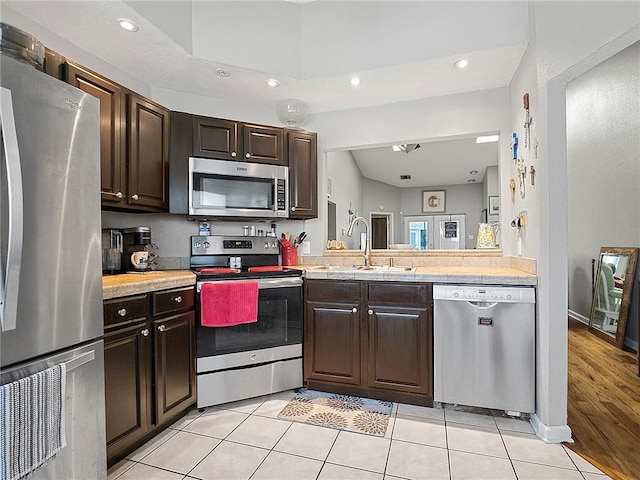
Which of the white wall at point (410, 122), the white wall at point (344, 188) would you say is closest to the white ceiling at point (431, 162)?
the white wall at point (344, 188)

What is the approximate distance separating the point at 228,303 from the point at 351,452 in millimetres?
1153

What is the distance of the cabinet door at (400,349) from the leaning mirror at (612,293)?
274 centimetres

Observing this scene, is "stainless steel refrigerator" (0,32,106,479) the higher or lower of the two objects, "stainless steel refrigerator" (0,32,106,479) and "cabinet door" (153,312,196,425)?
the higher

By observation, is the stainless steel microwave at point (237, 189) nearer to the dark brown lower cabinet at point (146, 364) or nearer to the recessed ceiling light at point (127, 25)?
the dark brown lower cabinet at point (146, 364)

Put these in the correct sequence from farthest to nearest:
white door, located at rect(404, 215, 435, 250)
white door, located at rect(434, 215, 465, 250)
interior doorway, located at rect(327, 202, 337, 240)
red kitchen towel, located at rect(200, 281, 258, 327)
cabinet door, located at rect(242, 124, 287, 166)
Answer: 1. white door, located at rect(404, 215, 435, 250)
2. white door, located at rect(434, 215, 465, 250)
3. interior doorway, located at rect(327, 202, 337, 240)
4. cabinet door, located at rect(242, 124, 287, 166)
5. red kitchen towel, located at rect(200, 281, 258, 327)

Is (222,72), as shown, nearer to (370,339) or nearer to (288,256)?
(288,256)

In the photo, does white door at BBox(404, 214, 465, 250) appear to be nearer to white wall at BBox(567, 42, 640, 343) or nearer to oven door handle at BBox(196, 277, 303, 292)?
white wall at BBox(567, 42, 640, 343)

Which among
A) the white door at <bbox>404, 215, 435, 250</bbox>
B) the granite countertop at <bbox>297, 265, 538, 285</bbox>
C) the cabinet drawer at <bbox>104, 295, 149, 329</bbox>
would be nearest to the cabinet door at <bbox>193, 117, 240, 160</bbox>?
the granite countertop at <bbox>297, 265, 538, 285</bbox>

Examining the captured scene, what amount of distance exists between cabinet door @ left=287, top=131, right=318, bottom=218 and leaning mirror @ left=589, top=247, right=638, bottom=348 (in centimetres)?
344

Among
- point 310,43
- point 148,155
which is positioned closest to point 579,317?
point 310,43

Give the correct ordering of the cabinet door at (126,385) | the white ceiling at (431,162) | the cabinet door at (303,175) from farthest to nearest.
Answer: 1. the white ceiling at (431,162)
2. the cabinet door at (303,175)
3. the cabinet door at (126,385)

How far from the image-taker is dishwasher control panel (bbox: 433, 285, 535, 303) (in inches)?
83.0

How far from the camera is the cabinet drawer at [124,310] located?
1.66 meters

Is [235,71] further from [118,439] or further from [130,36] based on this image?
[118,439]
